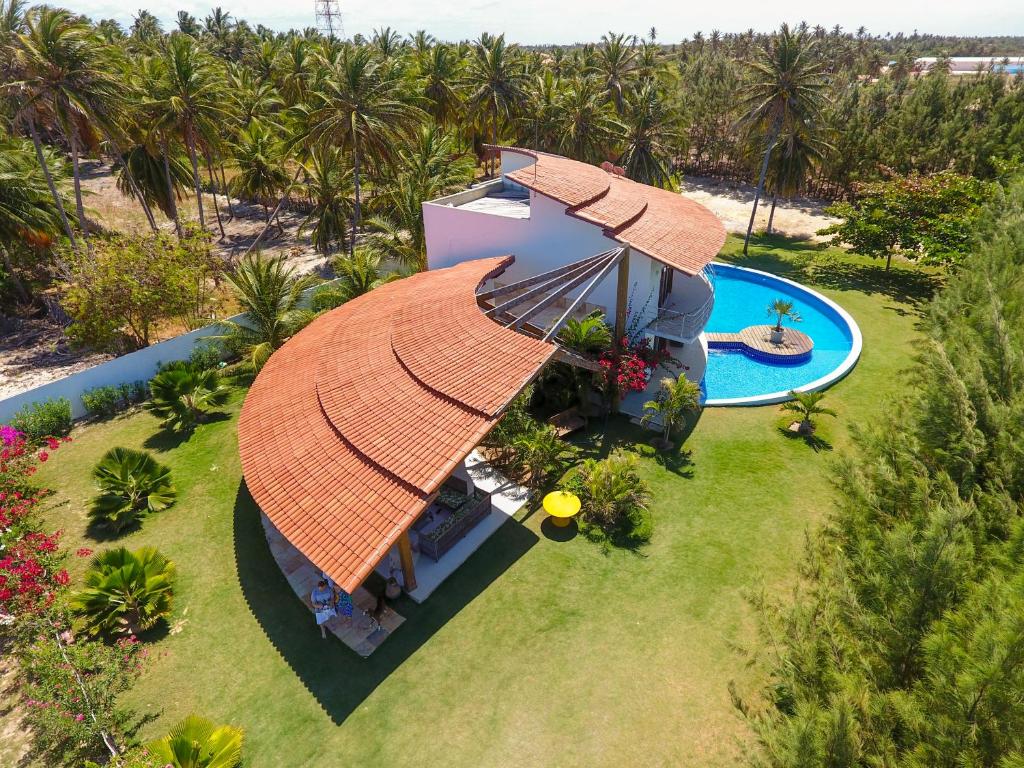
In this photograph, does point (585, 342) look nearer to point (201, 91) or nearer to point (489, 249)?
point (489, 249)

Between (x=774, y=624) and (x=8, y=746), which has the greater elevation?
(x=774, y=624)

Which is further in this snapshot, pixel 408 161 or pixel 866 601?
pixel 408 161

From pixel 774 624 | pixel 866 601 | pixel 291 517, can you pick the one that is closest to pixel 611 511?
pixel 774 624

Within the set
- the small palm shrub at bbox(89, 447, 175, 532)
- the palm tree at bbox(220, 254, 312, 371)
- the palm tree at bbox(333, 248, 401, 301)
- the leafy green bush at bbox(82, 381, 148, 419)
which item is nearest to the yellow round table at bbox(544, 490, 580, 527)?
the small palm shrub at bbox(89, 447, 175, 532)

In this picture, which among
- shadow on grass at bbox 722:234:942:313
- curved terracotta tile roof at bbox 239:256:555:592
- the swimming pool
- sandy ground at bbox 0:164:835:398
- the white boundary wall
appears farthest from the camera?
shadow on grass at bbox 722:234:942:313

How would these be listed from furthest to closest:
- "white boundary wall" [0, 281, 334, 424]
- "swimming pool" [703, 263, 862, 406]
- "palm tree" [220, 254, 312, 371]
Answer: "swimming pool" [703, 263, 862, 406]
"palm tree" [220, 254, 312, 371]
"white boundary wall" [0, 281, 334, 424]

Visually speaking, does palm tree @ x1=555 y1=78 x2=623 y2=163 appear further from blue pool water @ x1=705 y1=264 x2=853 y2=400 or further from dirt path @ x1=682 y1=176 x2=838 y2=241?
blue pool water @ x1=705 y1=264 x2=853 y2=400

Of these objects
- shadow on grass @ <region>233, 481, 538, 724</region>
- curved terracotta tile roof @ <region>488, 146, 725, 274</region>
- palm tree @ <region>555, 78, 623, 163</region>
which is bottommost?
shadow on grass @ <region>233, 481, 538, 724</region>
